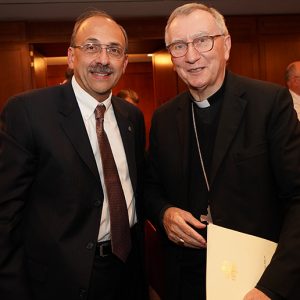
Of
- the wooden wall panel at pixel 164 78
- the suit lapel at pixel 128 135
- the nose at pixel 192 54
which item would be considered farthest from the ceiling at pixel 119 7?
the nose at pixel 192 54

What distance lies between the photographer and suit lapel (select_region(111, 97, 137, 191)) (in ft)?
6.00

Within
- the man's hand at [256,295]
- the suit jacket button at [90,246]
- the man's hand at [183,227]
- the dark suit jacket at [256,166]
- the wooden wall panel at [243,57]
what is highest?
the wooden wall panel at [243,57]

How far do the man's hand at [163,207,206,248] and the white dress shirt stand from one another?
0.95 feet

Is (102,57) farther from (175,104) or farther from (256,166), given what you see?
(256,166)

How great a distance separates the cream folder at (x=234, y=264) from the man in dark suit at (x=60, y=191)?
1.76 feet

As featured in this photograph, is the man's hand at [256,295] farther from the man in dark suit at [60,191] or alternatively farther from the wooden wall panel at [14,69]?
the wooden wall panel at [14,69]

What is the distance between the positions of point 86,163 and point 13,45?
492 centimetres

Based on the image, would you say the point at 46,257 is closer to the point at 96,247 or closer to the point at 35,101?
the point at 96,247

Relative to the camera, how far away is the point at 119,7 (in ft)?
17.9

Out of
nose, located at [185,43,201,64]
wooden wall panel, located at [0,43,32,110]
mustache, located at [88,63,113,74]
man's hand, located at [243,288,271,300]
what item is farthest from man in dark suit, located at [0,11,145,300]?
wooden wall panel, located at [0,43,32,110]

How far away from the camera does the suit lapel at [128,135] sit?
1830 millimetres

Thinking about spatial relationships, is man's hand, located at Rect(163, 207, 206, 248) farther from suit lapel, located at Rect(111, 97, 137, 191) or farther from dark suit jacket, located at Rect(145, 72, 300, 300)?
suit lapel, located at Rect(111, 97, 137, 191)

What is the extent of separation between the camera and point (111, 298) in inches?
69.6

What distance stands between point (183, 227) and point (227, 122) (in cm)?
43
